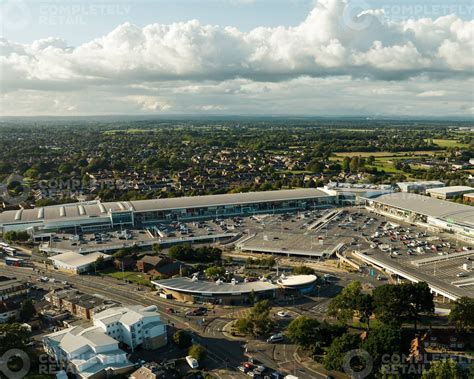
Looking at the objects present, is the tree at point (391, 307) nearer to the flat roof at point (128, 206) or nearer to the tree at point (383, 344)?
the tree at point (383, 344)

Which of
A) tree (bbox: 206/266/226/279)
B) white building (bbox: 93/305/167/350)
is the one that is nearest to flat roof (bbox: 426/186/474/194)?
tree (bbox: 206/266/226/279)

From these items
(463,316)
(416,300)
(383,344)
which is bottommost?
(383,344)

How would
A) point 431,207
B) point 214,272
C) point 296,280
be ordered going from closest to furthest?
point 296,280
point 214,272
point 431,207

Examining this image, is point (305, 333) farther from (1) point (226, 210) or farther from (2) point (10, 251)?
(1) point (226, 210)

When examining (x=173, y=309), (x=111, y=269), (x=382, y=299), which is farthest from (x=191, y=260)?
(x=382, y=299)

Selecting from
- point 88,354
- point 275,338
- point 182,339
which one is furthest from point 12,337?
point 275,338

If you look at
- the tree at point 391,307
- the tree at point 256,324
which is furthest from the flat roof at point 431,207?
the tree at point 256,324
